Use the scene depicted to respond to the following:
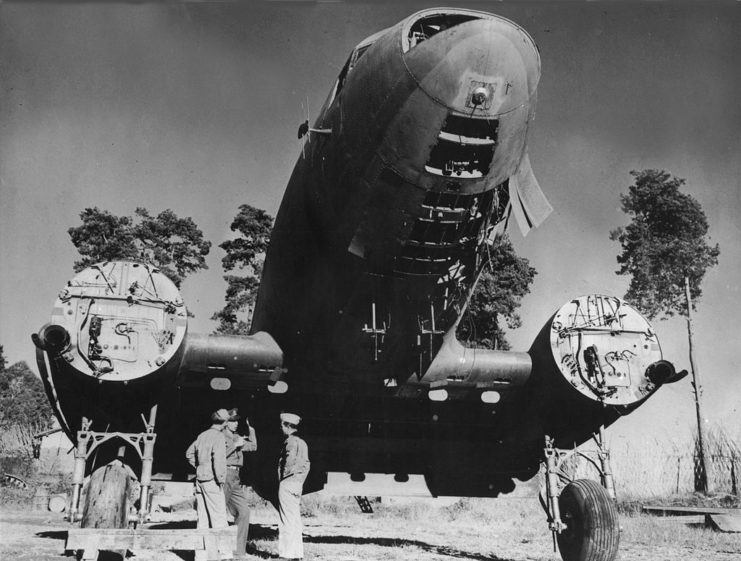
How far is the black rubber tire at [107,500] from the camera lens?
7301mm

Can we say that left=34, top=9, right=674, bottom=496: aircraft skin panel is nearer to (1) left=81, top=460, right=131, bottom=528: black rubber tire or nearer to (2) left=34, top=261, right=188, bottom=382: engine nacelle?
(2) left=34, top=261, right=188, bottom=382: engine nacelle

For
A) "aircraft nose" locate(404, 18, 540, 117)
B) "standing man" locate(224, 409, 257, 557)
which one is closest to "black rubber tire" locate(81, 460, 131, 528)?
"standing man" locate(224, 409, 257, 557)

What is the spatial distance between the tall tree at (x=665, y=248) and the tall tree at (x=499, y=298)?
170 inches

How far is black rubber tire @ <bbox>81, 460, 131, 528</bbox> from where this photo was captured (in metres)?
7.30

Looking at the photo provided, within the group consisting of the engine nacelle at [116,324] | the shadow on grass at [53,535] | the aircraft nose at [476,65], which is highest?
the aircraft nose at [476,65]

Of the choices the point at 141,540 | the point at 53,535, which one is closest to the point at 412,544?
the point at 53,535

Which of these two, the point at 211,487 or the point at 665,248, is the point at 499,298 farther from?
the point at 211,487

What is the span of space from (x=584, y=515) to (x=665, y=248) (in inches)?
745

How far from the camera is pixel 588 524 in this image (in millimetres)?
7539

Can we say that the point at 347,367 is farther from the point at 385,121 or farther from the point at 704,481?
the point at 704,481

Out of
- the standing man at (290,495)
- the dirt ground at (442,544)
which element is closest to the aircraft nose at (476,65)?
the standing man at (290,495)

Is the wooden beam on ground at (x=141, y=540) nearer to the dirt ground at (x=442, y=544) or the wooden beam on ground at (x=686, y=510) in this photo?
the dirt ground at (x=442, y=544)

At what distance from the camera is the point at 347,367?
8008 mm

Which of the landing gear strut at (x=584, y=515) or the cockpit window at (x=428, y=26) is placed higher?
the cockpit window at (x=428, y=26)
